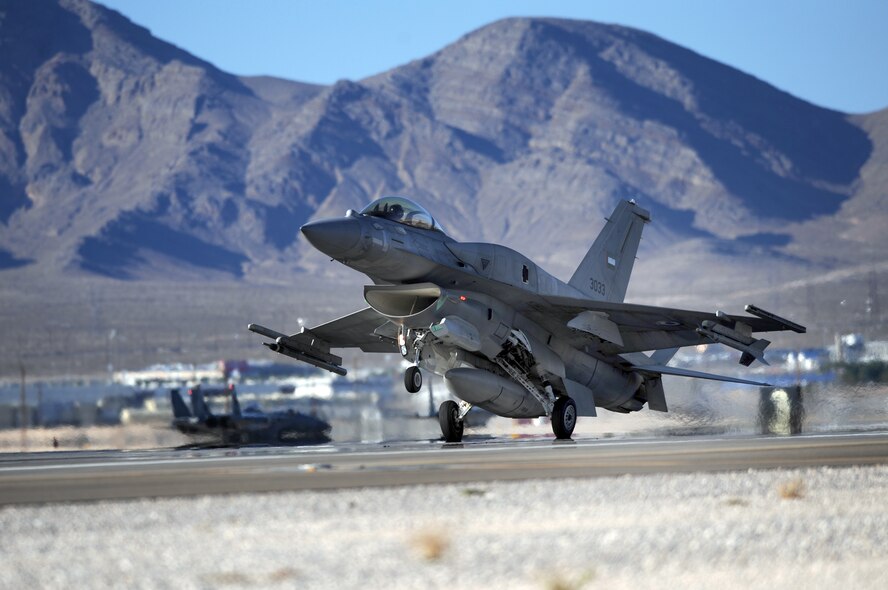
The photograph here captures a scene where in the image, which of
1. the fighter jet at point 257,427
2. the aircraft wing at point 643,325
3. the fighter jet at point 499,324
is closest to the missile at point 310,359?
the fighter jet at point 257,427

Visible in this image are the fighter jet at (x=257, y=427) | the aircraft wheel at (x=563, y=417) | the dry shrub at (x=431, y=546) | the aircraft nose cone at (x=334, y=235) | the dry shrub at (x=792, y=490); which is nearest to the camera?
the dry shrub at (x=431, y=546)

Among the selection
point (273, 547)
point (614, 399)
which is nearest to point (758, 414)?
point (614, 399)

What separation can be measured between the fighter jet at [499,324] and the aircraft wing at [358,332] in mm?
282

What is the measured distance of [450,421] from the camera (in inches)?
1055

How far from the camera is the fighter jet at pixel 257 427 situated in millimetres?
30734

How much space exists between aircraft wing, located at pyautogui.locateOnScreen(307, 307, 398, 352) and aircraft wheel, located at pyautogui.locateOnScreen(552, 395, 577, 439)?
3.78m

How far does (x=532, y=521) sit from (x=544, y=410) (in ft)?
52.6

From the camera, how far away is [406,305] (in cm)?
2553

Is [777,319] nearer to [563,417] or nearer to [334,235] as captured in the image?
[563,417]

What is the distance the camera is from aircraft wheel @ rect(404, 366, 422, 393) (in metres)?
25.5

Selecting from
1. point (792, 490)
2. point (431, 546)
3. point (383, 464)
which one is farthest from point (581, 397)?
point (431, 546)

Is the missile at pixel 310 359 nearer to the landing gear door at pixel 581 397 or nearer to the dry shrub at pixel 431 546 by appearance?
the landing gear door at pixel 581 397

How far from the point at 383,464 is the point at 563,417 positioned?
947cm

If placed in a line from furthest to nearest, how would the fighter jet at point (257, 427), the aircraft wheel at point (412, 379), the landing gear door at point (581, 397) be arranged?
1. the fighter jet at point (257, 427)
2. the landing gear door at point (581, 397)
3. the aircraft wheel at point (412, 379)
